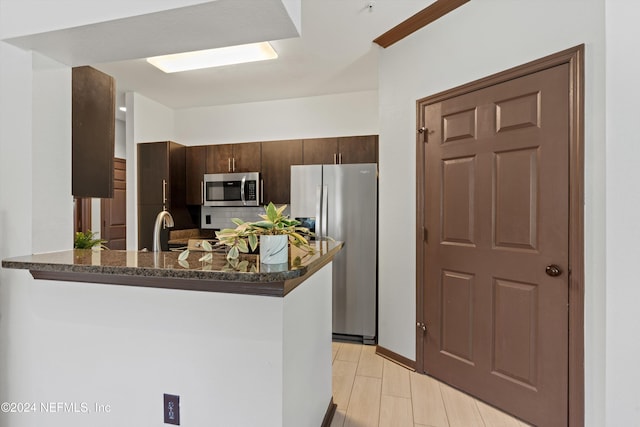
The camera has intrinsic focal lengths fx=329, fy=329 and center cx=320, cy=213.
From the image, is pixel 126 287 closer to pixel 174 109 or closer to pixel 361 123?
pixel 361 123

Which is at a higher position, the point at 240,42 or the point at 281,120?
the point at 281,120

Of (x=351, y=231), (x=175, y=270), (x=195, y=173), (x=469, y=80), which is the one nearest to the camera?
(x=175, y=270)

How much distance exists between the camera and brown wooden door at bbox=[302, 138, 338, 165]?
3668mm

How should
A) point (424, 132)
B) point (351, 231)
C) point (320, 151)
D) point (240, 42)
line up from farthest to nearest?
point (320, 151), point (351, 231), point (424, 132), point (240, 42)

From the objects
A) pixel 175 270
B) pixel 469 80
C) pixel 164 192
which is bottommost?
pixel 175 270

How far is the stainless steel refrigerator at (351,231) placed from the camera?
3.21 m

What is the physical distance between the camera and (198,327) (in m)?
1.29

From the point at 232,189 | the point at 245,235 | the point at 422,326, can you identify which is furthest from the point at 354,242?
the point at 245,235

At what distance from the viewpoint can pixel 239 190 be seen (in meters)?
3.89

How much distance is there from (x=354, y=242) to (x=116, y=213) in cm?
410

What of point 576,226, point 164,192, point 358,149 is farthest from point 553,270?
point 164,192

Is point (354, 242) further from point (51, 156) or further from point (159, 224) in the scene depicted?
point (51, 156)

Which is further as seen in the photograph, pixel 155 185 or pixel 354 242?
pixel 155 185
